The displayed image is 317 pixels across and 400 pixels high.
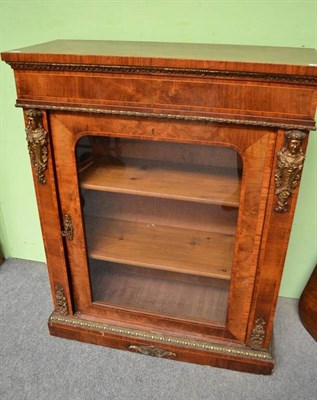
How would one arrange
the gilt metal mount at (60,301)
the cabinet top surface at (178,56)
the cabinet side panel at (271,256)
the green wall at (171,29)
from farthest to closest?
the gilt metal mount at (60,301) < the green wall at (171,29) < the cabinet side panel at (271,256) < the cabinet top surface at (178,56)

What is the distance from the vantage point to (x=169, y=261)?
1038mm

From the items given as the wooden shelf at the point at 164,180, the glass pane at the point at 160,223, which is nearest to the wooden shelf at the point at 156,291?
the glass pane at the point at 160,223

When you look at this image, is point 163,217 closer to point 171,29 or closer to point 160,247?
point 160,247

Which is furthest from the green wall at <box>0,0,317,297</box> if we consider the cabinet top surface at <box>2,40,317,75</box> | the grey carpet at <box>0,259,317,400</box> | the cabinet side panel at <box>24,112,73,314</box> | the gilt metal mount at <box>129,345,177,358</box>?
the gilt metal mount at <box>129,345,177,358</box>

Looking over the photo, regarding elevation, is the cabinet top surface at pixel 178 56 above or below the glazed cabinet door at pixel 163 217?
above

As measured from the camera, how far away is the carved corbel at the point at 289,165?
0.74 meters

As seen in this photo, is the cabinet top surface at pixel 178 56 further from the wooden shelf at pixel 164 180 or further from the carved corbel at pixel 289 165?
the wooden shelf at pixel 164 180

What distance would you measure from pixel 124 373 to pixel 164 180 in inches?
22.8

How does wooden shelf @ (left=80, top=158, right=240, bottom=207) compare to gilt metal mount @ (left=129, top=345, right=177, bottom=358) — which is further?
gilt metal mount @ (left=129, top=345, right=177, bottom=358)

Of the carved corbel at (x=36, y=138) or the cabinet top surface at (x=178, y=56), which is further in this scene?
the carved corbel at (x=36, y=138)

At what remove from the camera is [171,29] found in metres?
1.03

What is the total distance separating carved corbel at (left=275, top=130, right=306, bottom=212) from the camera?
29.0 inches

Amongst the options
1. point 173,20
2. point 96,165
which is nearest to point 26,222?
point 96,165

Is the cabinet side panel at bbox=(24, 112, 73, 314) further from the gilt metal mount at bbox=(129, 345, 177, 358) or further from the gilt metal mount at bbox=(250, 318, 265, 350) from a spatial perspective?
the gilt metal mount at bbox=(250, 318, 265, 350)
